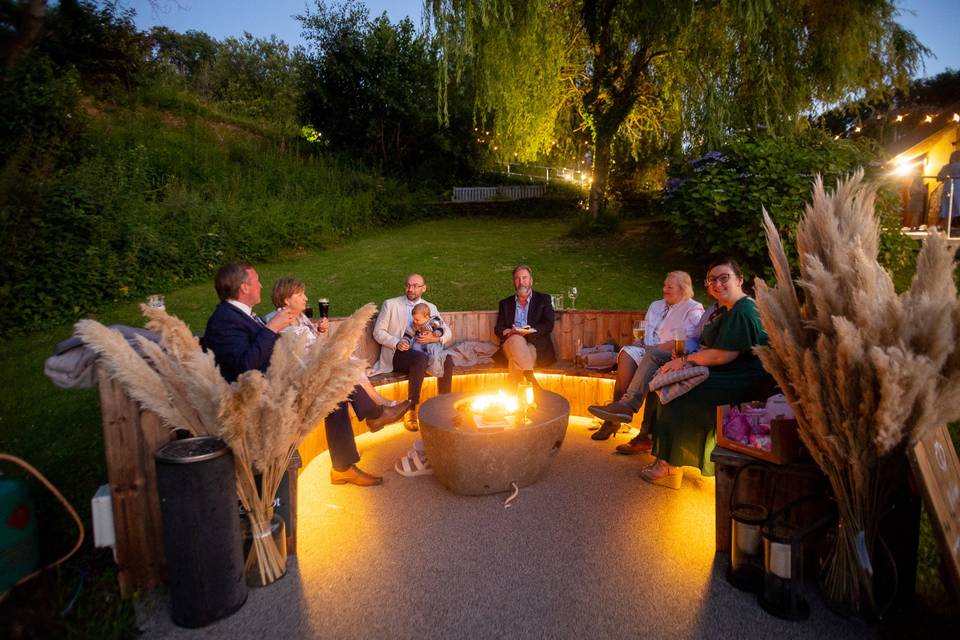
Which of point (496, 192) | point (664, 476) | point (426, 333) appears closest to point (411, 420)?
point (426, 333)

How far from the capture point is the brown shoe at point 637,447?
4309 millimetres

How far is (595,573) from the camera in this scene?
2789mm

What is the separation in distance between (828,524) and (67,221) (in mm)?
9139

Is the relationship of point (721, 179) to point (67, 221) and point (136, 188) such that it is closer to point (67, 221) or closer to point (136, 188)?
point (67, 221)

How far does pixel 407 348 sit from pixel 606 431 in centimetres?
188

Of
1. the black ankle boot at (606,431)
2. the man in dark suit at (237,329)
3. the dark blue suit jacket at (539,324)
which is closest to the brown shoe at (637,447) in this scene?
the black ankle boot at (606,431)

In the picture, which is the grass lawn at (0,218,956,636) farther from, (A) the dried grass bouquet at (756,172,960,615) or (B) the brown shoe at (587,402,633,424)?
(B) the brown shoe at (587,402,633,424)

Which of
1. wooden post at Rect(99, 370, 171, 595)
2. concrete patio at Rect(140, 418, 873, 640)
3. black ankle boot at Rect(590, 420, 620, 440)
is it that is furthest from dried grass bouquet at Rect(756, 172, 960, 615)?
wooden post at Rect(99, 370, 171, 595)

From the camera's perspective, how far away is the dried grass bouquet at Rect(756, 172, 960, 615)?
1876 millimetres

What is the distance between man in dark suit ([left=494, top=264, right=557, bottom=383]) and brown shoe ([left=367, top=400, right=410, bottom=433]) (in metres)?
1.20

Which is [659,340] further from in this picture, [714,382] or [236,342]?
[236,342]

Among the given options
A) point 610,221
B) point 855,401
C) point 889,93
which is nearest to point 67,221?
point 855,401

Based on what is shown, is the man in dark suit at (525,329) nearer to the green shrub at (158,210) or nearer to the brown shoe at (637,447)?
the brown shoe at (637,447)

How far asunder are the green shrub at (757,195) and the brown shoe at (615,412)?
364 centimetres
